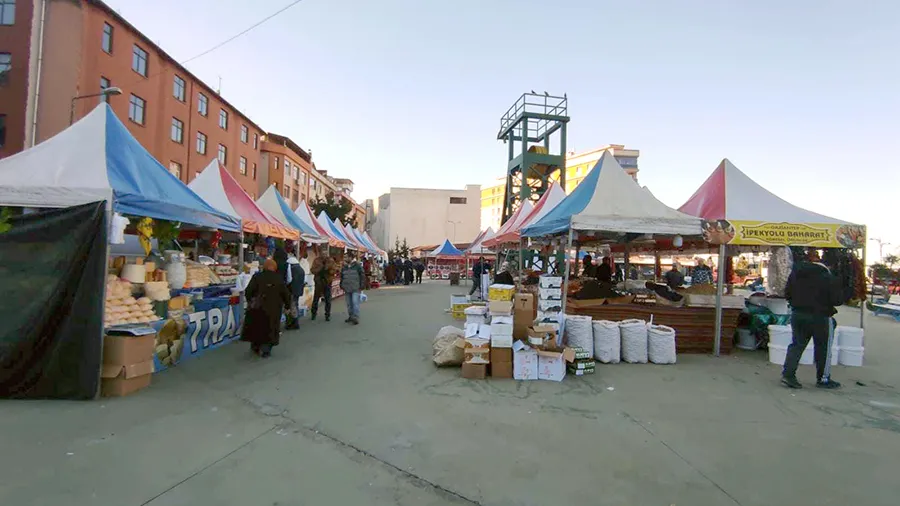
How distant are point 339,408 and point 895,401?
682cm

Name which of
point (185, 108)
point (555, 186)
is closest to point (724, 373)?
point (555, 186)

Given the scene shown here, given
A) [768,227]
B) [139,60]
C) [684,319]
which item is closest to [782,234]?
[768,227]

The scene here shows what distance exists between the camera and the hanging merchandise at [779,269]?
8.76 meters

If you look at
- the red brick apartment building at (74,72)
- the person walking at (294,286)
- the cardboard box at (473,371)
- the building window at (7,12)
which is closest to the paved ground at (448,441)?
the cardboard box at (473,371)

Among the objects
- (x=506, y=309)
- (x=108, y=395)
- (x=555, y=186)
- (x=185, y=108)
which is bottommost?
(x=108, y=395)

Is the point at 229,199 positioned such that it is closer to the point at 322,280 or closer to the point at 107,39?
the point at 322,280

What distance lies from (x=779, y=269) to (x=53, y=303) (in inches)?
458

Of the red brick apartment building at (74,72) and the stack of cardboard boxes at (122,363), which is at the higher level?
the red brick apartment building at (74,72)

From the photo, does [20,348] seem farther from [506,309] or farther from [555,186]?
[555,186]

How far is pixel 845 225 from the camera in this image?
26.4 feet

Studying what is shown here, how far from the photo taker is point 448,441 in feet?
13.4

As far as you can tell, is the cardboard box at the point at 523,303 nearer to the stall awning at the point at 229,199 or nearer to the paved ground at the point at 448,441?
the paved ground at the point at 448,441

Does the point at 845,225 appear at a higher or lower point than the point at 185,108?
lower

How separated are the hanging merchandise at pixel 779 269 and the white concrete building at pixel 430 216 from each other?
62.2 metres
